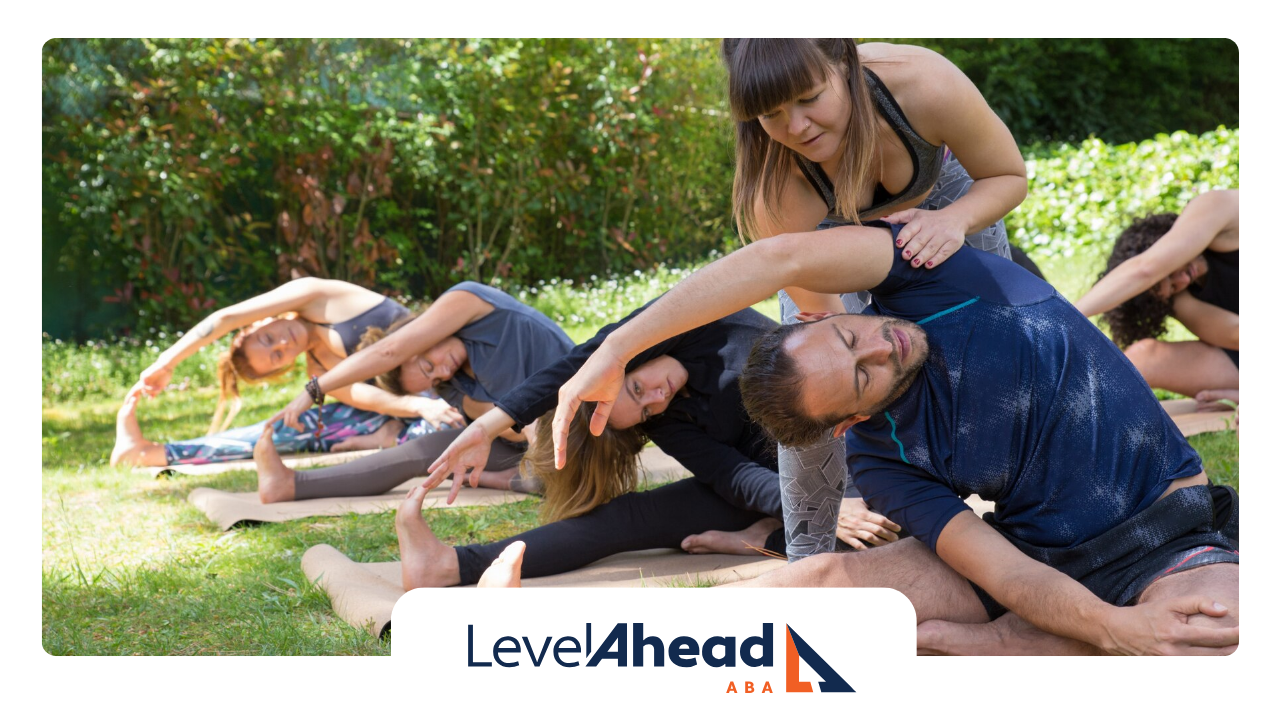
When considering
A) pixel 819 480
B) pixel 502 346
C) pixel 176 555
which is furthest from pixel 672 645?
pixel 502 346

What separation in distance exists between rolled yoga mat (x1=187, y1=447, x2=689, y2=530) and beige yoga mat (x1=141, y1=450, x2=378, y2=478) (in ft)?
1.58

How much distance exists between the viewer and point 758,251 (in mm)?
1766

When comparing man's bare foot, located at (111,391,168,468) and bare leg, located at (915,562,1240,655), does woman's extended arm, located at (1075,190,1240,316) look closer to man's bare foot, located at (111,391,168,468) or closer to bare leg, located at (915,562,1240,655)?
bare leg, located at (915,562,1240,655)

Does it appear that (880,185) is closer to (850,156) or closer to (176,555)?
(850,156)

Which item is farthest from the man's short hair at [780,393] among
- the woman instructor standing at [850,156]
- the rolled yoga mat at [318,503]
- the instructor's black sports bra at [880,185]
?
the rolled yoga mat at [318,503]

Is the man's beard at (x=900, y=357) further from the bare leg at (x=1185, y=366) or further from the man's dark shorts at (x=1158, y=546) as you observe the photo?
the bare leg at (x=1185, y=366)

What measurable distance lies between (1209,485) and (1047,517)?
1.05 ft

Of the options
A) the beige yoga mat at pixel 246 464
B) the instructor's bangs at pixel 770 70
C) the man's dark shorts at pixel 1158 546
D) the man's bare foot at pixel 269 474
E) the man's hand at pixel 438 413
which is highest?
the instructor's bangs at pixel 770 70

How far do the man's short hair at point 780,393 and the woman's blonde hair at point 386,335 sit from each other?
224 cm

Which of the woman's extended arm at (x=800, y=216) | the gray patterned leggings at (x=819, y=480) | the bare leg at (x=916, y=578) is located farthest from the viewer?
the gray patterned leggings at (x=819, y=480)

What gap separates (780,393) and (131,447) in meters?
3.48

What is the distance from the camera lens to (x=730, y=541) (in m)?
2.83

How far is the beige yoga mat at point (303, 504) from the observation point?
3455 mm

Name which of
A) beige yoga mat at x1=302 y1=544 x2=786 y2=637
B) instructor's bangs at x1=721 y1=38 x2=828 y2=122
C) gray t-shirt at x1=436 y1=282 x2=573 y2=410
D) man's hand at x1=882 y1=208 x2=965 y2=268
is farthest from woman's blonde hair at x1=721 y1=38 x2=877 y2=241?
gray t-shirt at x1=436 y1=282 x2=573 y2=410
